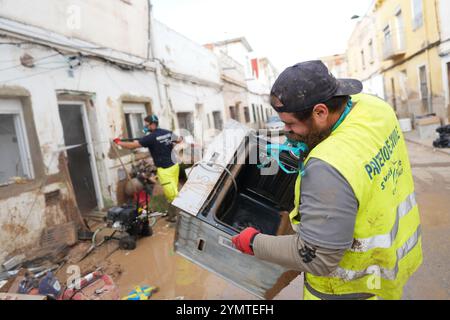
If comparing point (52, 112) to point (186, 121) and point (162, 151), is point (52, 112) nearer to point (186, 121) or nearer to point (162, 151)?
point (162, 151)

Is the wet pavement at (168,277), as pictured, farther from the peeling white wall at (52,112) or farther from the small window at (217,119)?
the small window at (217,119)

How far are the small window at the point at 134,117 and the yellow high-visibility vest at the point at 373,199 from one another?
5987mm

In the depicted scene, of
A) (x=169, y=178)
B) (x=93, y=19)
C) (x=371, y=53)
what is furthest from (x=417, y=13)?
(x=169, y=178)

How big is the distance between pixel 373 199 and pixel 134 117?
21.3ft

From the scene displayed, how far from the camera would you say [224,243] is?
195 centimetres

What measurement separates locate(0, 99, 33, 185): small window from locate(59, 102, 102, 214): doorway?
32.9 inches

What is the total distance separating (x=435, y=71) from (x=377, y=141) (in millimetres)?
12753

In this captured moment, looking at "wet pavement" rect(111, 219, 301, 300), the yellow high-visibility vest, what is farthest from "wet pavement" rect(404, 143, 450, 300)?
the yellow high-visibility vest

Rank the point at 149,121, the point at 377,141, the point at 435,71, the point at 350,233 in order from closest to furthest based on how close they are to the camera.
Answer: the point at 350,233 < the point at 377,141 < the point at 149,121 < the point at 435,71

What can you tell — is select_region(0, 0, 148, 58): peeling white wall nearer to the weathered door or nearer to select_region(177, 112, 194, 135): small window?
the weathered door

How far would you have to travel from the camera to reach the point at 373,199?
1.04 m

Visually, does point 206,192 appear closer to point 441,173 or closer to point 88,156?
point 88,156

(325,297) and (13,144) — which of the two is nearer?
(325,297)
